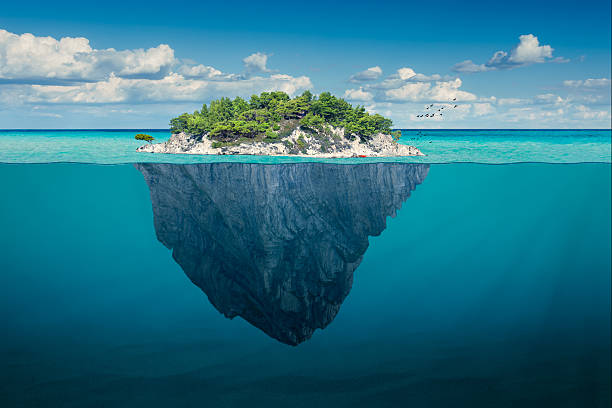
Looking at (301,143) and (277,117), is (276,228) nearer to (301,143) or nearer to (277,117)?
(301,143)

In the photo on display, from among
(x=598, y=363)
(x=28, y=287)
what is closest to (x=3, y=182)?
(x=28, y=287)

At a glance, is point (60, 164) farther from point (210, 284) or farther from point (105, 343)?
point (105, 343)

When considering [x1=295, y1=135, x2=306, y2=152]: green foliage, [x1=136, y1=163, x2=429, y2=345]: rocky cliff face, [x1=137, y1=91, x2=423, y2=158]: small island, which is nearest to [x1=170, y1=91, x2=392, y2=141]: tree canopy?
[x1=137, y1=91, x2=423, y2=158]: small island

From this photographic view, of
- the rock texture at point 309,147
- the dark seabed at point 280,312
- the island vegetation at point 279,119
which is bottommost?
the dark seabed at point 280,312

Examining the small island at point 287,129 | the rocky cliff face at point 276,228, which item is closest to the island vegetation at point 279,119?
the small island at point 287,129

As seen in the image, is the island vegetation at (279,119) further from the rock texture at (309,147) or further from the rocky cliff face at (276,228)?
the rocky cliff face at (276,228)

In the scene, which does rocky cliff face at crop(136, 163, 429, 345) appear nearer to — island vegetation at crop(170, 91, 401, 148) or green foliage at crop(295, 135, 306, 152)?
green foliage at crop(295, 135, 306, 152)
